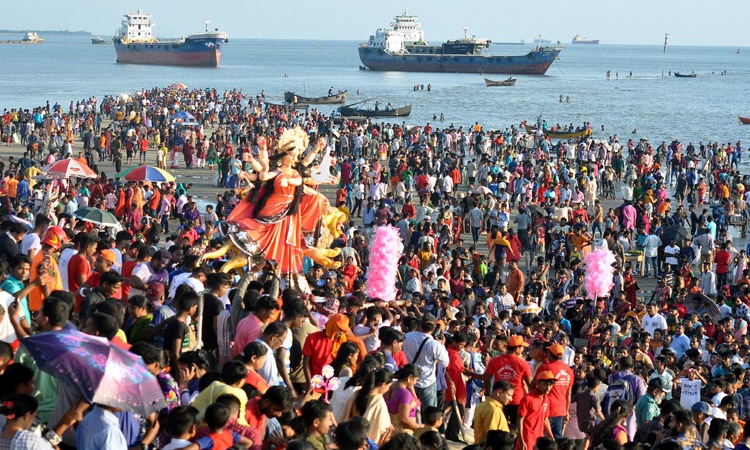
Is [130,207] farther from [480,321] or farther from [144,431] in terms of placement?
[144,431]

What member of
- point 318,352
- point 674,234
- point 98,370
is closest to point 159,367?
point 98,370

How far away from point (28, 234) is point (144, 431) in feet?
17.1

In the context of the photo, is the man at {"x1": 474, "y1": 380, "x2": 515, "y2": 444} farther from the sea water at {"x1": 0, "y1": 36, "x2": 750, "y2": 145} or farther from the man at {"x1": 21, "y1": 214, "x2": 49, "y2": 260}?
the sea water at {"x1": 0, "y1": 36, "x2": 750, "y2": 145}

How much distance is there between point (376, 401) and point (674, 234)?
12.7 metres

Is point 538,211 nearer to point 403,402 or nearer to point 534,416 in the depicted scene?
point 534,416

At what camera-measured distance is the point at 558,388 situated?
8.36 meters

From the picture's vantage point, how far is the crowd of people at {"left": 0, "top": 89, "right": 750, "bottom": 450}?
20.7ft

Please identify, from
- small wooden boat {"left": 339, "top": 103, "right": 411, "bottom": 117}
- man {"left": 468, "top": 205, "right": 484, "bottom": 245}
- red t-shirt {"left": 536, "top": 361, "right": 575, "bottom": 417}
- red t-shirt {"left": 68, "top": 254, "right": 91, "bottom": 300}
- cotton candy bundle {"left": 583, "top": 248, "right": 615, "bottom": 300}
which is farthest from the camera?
small wooden boat {"left": 339, "top": 103, "right": 411, "bottom": 117}

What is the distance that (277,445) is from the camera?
630 centimetres

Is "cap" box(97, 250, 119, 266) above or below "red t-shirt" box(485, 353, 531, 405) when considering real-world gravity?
above

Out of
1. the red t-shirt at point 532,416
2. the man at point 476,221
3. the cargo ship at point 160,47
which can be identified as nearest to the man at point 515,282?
the man at point 476,221

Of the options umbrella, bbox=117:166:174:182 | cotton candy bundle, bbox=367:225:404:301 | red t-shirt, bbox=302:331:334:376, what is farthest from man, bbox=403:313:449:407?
umbrella, bbox=117:166:174:182

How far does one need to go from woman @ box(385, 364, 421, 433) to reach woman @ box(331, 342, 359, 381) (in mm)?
441

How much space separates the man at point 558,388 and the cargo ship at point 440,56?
120m
